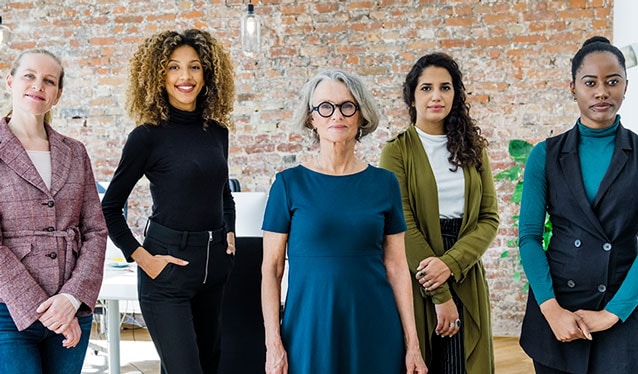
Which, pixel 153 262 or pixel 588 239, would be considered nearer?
pixel 588 239

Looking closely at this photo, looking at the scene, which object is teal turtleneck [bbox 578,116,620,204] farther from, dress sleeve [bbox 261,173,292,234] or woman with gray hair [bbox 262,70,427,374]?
dress sleeve [bbox 261,173,292,234]

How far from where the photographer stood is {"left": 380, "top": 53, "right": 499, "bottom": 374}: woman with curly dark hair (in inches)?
84.4

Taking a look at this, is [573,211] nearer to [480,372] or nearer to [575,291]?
[575,291]

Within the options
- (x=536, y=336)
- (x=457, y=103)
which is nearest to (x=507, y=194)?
(x=457, y=103)

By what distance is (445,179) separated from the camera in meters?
2.24

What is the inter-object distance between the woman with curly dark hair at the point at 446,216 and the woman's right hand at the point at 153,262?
0.82 m

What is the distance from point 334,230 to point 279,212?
0.17 meters

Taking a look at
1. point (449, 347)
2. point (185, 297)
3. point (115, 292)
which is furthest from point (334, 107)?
point (115, 292)

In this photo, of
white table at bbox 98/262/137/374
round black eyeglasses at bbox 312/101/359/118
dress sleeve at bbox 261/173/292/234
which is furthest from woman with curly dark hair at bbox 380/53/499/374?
white table at bbox 98/262/137/374

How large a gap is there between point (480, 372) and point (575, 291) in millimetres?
480

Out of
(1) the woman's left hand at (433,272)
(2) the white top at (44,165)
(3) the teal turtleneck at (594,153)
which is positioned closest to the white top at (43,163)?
(2) the white top at (44,165)

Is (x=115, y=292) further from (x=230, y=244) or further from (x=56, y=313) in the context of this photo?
(x=56, y=313)

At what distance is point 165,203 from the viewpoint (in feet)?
7.04

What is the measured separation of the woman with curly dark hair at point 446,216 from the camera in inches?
84.4
